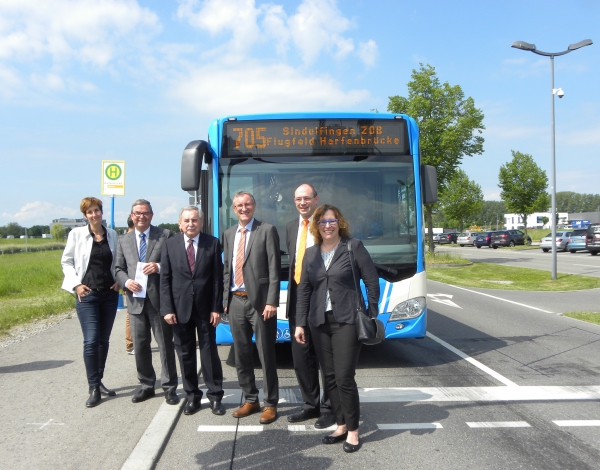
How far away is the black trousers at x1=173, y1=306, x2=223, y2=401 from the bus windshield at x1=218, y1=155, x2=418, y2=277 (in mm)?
1685

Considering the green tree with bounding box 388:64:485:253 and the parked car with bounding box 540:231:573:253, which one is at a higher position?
the green tree with bounding box 388:64:485:253

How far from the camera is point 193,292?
4977mm

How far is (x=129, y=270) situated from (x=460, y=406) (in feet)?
10.8

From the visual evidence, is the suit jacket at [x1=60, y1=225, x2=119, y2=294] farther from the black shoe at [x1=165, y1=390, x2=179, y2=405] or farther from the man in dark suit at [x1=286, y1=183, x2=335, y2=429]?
the man in dark suit at [x1=286, y1=183, x2=335, y2=429]

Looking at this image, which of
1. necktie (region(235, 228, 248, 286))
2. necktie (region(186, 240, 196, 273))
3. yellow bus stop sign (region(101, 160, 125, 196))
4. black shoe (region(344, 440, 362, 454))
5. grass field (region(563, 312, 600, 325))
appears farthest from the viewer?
yellow bus stop sign (region(101, 160, 125, 196))

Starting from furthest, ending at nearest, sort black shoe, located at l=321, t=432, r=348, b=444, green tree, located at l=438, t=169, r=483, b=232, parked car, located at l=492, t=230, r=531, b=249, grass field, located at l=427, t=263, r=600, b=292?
green tree, located at l=438, t=169, r=483, b=232, parked car, located at l=492, t=230, r=531, b=249, grass field, located at l=427, t=263, r=600, b=292, black shoe, located at l=321, t=432, r=348, b=444

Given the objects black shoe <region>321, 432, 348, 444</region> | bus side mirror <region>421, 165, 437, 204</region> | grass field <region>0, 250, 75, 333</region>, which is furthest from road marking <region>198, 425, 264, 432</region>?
grass field <region>0, 250, 75, 333</region>

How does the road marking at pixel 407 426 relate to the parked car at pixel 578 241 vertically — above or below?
below

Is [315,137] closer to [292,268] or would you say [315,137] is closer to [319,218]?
[292,268]

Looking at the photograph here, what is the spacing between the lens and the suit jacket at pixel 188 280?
16.3ft

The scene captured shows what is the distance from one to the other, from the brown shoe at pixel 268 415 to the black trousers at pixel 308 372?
266mm

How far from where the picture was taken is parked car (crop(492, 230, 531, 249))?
5272 centimetres

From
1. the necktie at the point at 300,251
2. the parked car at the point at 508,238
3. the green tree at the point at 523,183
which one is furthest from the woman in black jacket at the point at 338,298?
the parked car at the point at 508,238

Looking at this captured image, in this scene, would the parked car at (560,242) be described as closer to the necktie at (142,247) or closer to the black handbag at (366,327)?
the necktie at (142,247)
